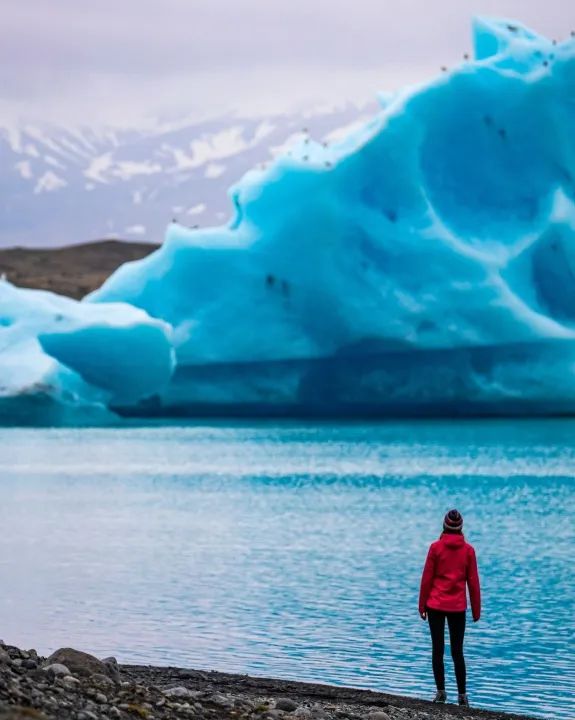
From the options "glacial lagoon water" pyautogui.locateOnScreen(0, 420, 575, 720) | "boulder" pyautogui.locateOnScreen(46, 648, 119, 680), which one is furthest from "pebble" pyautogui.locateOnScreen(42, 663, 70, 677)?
"glacial lagoon water" pyautogui.locateOnScreen(0, 420, 575, 720)

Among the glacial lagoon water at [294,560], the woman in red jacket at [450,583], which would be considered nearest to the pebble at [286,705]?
the woman in red jacket at [450,583]

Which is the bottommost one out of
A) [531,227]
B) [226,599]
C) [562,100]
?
[226,599]

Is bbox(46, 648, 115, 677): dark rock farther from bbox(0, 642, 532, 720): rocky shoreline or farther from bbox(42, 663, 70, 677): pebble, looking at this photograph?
bbox(42, 663, 70, 677): pebble

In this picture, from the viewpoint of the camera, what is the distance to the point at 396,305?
2944 centimetres

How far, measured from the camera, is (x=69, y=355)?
31.6m

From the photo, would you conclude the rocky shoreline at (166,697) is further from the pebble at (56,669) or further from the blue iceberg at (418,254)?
the blue iceberg at (418,254)

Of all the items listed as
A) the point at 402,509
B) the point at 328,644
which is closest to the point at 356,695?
the point at 328,644

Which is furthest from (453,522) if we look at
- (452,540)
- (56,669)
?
(56,669)

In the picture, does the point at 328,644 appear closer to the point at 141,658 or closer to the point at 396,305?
the point at 141,658

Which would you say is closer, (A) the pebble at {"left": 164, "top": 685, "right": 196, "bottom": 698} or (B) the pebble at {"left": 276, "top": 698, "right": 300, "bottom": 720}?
(A) the pebble at {"left": 164, "top": 685, "right": 196, "bottom": 698}

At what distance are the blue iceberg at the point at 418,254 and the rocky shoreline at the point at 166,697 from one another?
2143cm

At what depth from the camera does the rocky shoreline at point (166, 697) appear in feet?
16.6

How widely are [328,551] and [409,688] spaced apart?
6.71m

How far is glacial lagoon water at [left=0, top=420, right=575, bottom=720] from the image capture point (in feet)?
28.6
